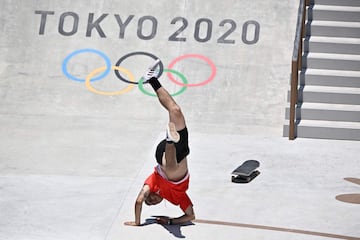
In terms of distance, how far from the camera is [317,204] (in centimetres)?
948

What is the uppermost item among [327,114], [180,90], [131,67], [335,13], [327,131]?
[335,13]

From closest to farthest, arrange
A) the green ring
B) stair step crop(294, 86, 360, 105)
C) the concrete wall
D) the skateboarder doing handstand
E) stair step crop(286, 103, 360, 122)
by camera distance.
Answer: the skateboarder doing handstand → stair step crop(286, 103, 360, 122) → the concrete wall → stair step crop(294, 86, 360, 105) → the green ring

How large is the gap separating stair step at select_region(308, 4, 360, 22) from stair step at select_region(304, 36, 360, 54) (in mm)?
645

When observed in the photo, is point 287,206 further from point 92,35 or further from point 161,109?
point 92,35

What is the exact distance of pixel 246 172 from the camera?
1035 centimetres

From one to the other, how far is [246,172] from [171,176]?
7.12ft

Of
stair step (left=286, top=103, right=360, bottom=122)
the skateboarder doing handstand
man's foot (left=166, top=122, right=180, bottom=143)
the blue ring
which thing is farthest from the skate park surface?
man's foot (left=166, top=122, right=180, bottom=143)

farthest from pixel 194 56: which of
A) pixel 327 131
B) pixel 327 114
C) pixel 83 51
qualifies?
pixel 327 131

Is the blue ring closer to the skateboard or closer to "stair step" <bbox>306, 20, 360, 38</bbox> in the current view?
"stair step" <bbox>306, 20, 360, 38</bbox>

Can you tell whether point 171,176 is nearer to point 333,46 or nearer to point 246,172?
point 246,172

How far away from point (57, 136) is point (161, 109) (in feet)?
6.76

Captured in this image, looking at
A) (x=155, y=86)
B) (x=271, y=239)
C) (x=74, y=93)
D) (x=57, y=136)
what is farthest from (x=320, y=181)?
(x=74, y=93)

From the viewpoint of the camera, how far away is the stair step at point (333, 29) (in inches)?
545

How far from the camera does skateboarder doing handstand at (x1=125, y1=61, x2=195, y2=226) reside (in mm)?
8391
